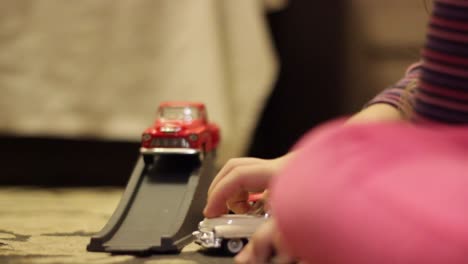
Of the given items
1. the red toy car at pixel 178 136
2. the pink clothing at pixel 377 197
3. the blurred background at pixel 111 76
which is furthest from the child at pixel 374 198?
the blurred background at pixel 111 76

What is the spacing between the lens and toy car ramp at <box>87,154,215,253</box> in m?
0.72

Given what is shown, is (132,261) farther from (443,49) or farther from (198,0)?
(198,0)

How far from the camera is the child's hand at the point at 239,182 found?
66cm

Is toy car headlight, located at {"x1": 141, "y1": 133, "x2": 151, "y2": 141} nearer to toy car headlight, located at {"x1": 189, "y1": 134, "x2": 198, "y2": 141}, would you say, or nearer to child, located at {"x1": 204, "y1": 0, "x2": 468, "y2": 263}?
toy car headlight, located at {"x1": 189, "y1": 134, "x2": 198, "y2": 141}

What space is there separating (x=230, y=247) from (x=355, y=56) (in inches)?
40.7

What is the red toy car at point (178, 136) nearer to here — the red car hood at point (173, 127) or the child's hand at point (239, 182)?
the red car hood at point (173, 127)

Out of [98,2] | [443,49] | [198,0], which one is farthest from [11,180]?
[443,49]

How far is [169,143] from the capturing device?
0.86 metres

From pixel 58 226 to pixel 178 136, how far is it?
0.59 feet

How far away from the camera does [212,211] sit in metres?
0.71

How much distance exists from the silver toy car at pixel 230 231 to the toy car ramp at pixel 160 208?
0.11 feet

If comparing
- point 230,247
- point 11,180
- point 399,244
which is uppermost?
point 399,244

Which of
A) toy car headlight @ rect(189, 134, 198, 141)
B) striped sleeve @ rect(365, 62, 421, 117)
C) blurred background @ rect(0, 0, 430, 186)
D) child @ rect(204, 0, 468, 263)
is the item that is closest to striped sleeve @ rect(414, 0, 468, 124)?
child @ rect(204, 0, 468, 263)

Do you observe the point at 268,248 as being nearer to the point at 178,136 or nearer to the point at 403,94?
the point at 403,94
